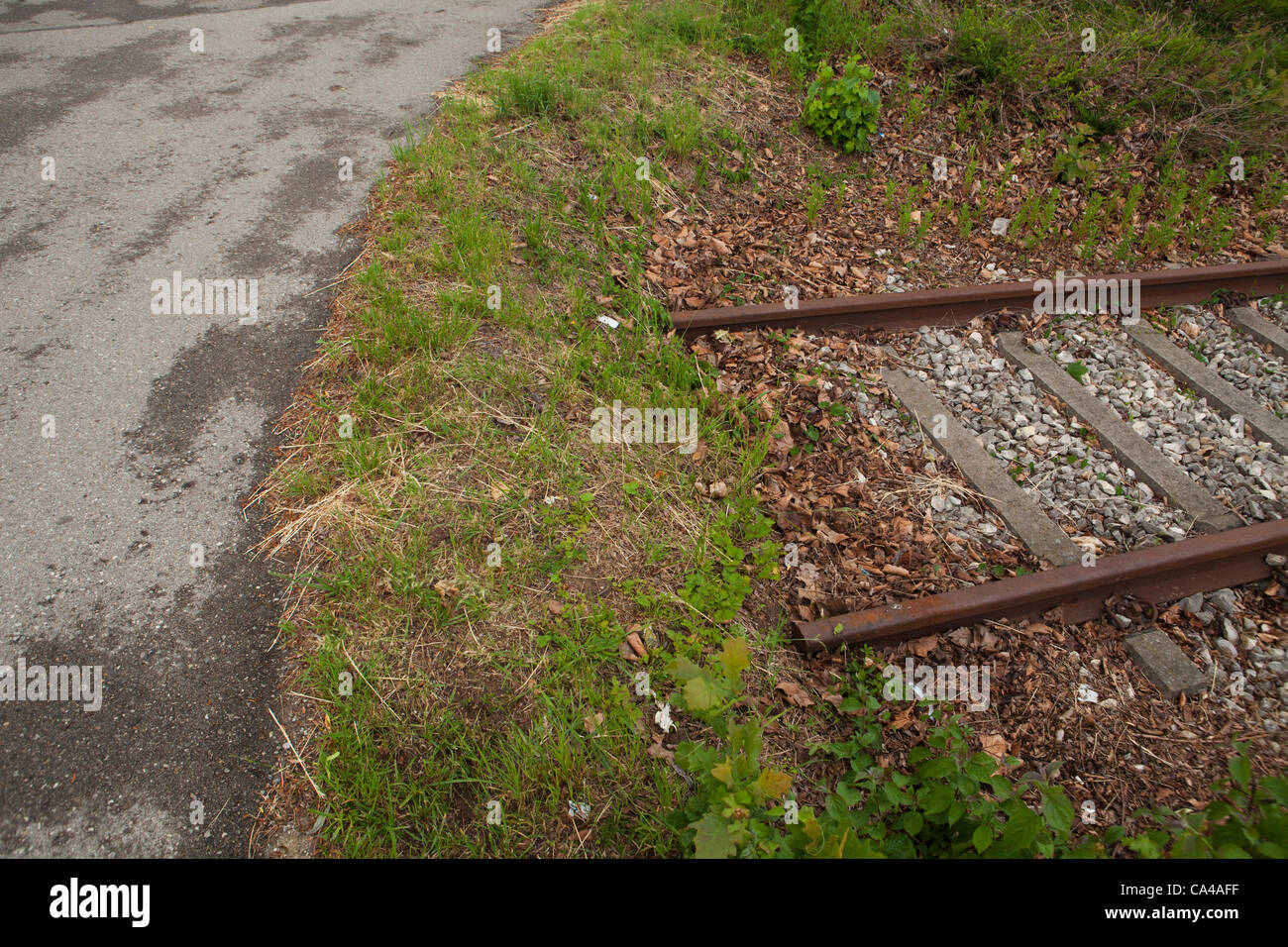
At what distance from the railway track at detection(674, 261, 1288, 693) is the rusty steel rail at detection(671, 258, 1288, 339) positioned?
1 cm

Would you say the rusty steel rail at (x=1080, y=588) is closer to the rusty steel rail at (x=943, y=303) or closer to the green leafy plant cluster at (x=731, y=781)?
the green leafy plant cluster at (x=731, y=781)

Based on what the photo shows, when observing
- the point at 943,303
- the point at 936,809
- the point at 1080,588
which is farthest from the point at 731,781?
the point at 943,303

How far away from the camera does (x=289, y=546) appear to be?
10.9 feet

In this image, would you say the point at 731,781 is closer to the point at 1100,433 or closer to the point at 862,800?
the point at 862,800

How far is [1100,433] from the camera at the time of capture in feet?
14.8

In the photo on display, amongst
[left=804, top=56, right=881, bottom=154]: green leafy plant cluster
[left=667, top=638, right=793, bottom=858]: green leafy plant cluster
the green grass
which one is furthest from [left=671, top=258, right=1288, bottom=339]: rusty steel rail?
[left=667, top=638, right=793, bottom=858]: green leafy plant cluster

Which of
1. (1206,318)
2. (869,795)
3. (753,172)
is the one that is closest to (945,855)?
(869,795)

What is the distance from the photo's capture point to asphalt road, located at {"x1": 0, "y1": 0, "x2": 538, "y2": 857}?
2.62 metres

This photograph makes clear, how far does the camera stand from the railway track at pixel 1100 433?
3.57 metres

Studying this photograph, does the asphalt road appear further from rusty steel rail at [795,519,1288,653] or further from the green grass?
rusty steel rail at [795,519,1288,653]

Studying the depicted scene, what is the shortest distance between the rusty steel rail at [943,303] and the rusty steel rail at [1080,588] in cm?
225

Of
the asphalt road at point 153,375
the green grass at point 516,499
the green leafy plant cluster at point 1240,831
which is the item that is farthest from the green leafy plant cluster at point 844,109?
the green leafy plant cluster at point 1240,831

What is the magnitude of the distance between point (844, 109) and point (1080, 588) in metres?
5.30
